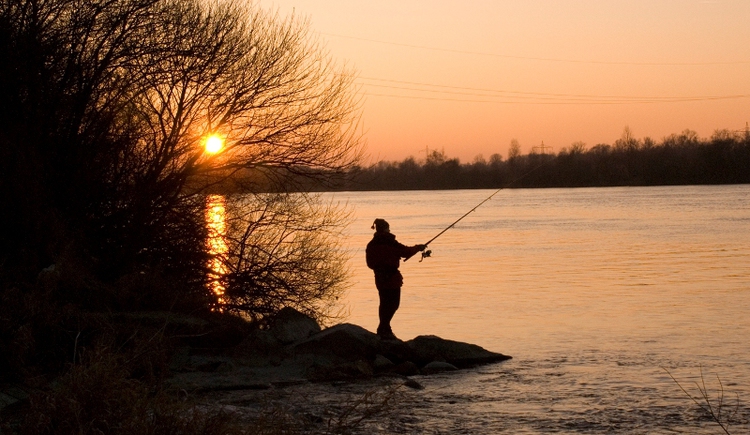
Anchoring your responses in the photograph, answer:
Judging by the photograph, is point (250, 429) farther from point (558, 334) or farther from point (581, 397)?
point (558, 334)

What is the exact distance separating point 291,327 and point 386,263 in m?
2.32

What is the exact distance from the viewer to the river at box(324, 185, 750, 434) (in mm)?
10641

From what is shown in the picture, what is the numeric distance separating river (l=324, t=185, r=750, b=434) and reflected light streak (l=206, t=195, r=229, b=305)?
10.1 ft

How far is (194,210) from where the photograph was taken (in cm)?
1847

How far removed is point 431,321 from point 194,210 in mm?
5178

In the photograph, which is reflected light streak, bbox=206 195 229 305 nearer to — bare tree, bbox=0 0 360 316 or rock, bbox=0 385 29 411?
bare tree, bbox=0 0 360 316

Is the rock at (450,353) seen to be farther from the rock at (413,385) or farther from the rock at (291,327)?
the rock at (291,327)

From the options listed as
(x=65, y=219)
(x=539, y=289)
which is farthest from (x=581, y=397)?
(x=539, y=289)

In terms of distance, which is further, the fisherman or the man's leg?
the man's leg

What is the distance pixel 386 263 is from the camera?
13984 millimetres

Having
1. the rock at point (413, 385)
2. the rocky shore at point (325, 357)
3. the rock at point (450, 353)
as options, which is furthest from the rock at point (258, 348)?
the rock at point (413, 385)

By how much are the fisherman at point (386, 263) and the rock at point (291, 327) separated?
58.7 inches

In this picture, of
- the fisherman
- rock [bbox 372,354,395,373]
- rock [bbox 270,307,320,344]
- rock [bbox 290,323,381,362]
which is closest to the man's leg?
the fisherman

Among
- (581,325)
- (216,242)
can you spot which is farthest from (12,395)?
(581,325)
